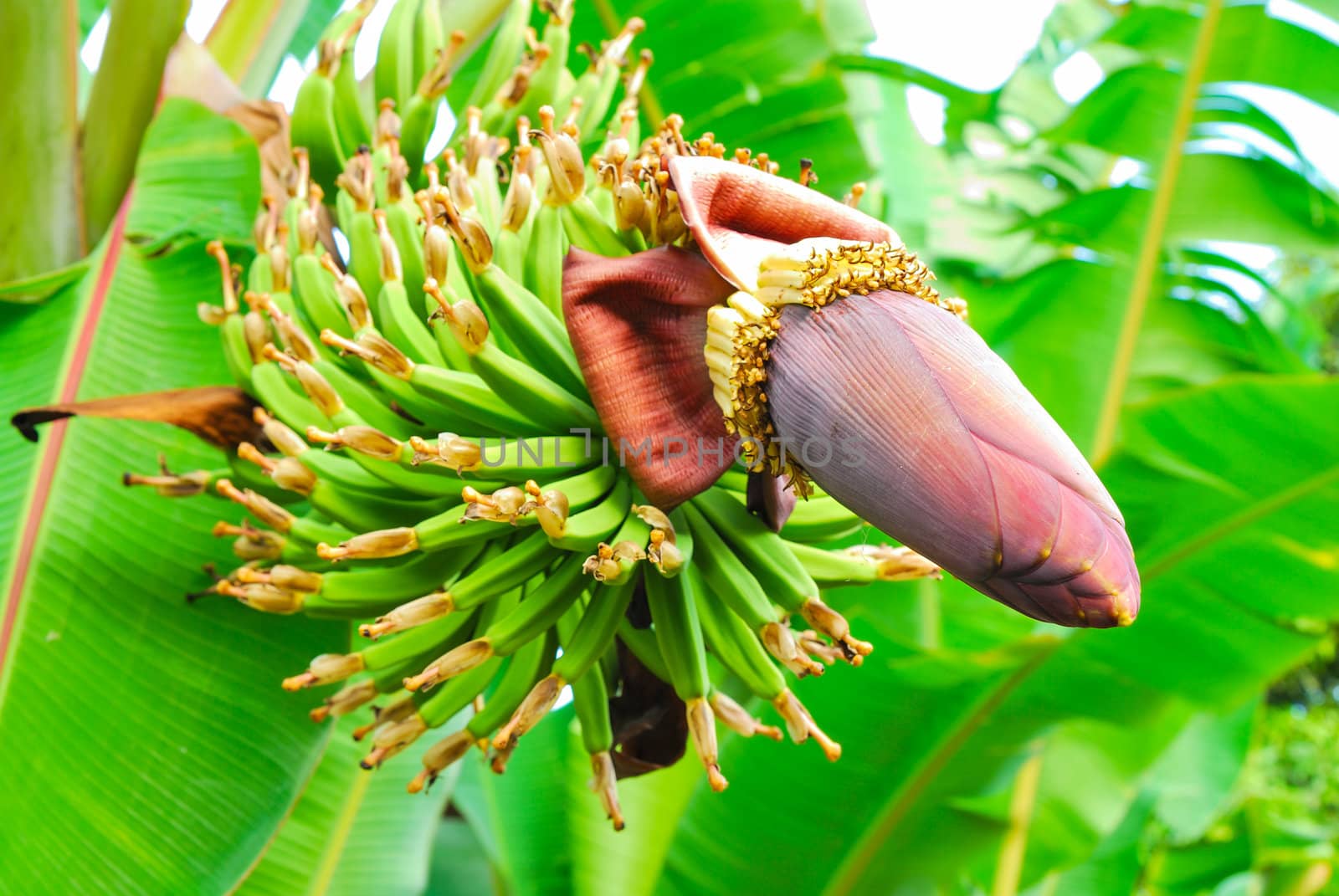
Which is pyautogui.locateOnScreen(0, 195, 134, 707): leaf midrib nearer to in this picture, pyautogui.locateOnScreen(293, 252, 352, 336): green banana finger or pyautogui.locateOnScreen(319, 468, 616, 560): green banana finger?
pyautogui.locateOnScreen(293, 252, 352, 336): green banana finger

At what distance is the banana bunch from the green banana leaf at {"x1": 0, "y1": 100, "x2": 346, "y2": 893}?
0.16m

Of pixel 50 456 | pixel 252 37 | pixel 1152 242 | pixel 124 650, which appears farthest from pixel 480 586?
pixel 1152 242

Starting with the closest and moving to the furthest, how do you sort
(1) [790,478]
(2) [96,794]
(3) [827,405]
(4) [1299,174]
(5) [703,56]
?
(3) [827,405], (1) [790,478], (2) [96,794], (5) [703,56], (4) [1299,174]

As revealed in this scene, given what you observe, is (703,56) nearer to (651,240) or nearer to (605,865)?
(651,240)

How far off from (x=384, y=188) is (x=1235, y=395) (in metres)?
1.13

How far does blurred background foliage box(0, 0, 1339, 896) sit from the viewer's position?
45.3 inches

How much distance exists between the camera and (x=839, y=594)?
1.65m

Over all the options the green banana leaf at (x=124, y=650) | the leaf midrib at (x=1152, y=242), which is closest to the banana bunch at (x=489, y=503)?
the green banana leaf at (x=124, y=650)

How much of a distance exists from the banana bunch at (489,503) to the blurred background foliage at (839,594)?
8.7 inches

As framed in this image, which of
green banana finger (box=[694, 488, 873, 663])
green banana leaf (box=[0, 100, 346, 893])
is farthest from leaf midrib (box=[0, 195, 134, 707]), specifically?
green banana finger (box=[694, 488, 873, 663])

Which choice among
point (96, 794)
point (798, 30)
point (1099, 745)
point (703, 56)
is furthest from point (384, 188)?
point (1099, 745)

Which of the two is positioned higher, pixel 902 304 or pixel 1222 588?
pixel 902 304

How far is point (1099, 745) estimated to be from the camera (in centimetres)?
180

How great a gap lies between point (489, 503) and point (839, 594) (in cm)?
98
